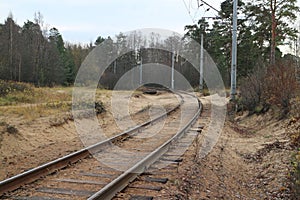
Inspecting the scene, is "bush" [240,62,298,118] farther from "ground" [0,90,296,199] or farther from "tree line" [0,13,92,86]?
"tree line" [0,13,92,86]

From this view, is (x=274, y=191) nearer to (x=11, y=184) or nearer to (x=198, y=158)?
(x=198, y=158)

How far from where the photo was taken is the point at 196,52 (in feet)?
202

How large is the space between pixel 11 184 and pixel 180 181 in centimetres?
293

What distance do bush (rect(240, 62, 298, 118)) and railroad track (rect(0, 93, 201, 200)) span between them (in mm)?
5371

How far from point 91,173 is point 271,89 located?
32.9 feet

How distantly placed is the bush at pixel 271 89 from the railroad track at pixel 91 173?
537 cm

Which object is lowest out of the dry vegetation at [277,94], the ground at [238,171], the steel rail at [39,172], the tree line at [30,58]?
the ground at [238,171]

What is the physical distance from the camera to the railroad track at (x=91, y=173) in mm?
5112

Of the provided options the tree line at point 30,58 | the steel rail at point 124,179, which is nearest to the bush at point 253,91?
the steel rail at point 124,179

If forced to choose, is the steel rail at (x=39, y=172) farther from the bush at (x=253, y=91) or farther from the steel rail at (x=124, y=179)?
the bush at (x=253, y=91)

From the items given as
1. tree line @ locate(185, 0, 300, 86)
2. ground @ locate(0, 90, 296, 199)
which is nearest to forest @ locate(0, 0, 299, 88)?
tree line @ locate(185, 0, 300, 86)

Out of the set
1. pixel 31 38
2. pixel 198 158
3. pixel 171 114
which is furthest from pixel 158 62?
pixel 198 158

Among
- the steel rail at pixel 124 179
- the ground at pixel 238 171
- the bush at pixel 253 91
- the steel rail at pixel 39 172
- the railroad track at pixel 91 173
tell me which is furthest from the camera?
the bush at pixel 253 91

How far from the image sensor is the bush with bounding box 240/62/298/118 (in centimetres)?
1240
